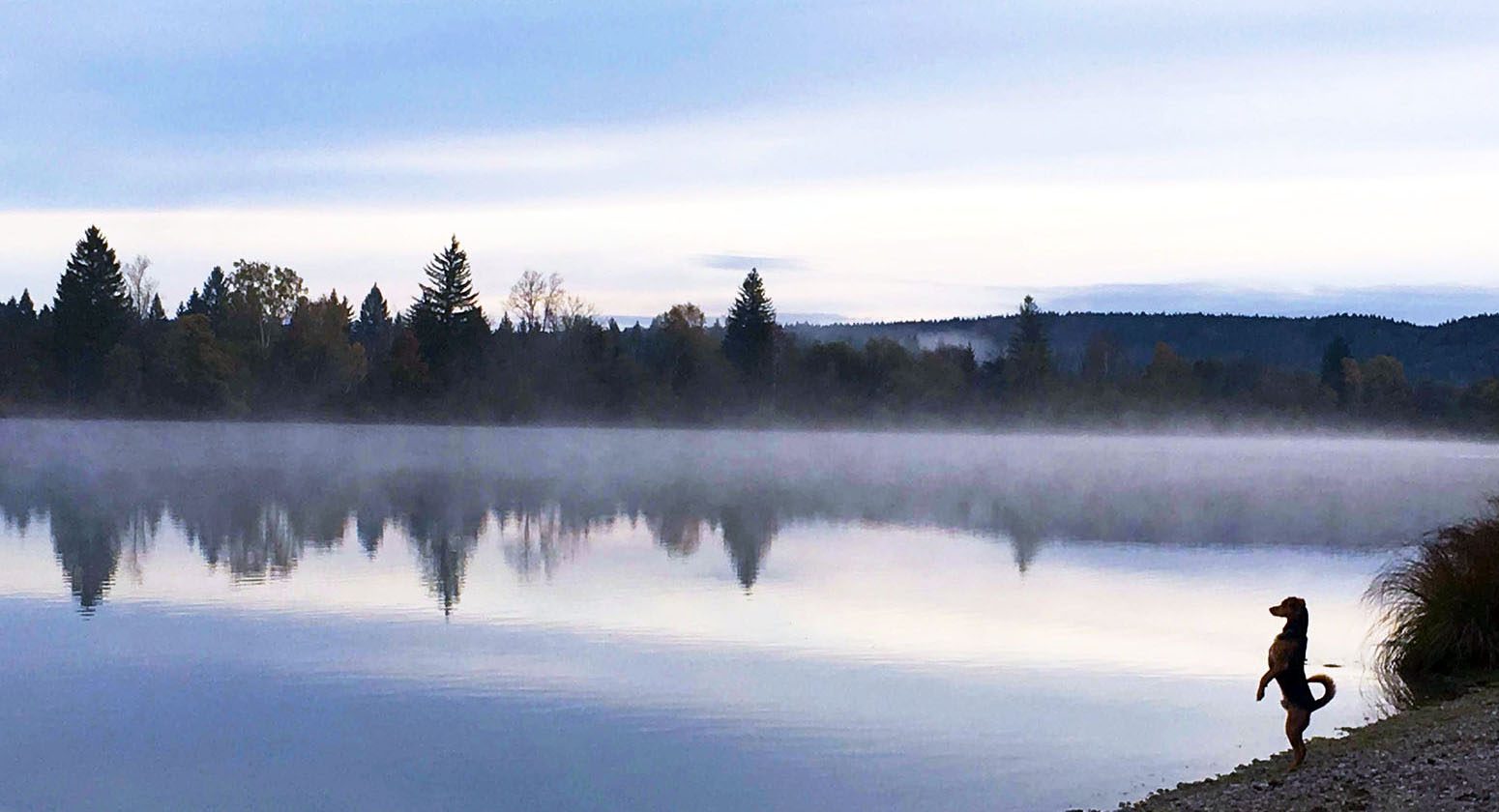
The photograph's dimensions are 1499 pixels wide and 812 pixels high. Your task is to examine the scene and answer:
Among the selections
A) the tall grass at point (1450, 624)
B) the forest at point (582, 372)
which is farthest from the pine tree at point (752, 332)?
A: the tall grass at point (1450, 624)

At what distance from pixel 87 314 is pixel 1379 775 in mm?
90920

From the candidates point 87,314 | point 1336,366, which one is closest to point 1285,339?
point 1336,366

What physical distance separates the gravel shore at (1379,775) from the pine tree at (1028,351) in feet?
336

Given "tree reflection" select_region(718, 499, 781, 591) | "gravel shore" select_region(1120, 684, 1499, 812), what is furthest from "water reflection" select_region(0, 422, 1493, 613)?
"gravel shore" select_region(1120, 684, 1499, 812)

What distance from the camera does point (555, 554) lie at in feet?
78.0

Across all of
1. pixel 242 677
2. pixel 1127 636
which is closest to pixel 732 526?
pixel 1127 636

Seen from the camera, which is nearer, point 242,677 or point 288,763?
point 288,763

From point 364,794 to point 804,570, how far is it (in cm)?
1257

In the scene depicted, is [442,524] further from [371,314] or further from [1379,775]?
[371,314]

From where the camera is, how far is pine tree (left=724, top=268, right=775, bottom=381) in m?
103

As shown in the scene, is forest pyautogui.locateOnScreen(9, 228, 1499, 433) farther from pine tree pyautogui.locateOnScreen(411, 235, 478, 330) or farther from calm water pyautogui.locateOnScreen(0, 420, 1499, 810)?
calm water pyautogui.locateOnScreen(0, 420, 1499, 810)

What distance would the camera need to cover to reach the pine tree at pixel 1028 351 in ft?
367

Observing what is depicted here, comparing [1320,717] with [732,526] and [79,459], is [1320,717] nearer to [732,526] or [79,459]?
[732,526]

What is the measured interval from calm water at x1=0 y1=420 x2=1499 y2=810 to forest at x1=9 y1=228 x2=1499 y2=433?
187 feet
